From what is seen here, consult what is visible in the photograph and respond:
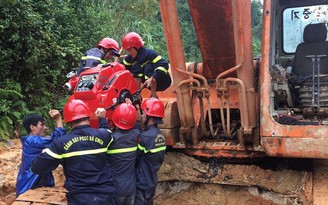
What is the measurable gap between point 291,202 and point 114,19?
11.3 metres

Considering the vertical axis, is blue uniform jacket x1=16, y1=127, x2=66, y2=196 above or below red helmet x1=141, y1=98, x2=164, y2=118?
below

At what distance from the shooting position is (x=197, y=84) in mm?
4059

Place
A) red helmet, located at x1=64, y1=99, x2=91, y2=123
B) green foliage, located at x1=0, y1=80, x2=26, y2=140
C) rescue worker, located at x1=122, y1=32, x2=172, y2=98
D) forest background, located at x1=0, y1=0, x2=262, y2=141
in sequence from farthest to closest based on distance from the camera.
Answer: forest background, located at x1=0, y1=0, x2=262, y2=141 → green foliage, located at x1=0, y1=80, x2=26, y2=140 → rescue worker, located at x1=122, y1=32, x2=172, y2=98 → red helmet, located at x1=64, y1=99, x2=91, y2=123

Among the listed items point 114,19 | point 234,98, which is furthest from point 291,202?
point 114,19

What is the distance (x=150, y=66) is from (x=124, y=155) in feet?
4.91

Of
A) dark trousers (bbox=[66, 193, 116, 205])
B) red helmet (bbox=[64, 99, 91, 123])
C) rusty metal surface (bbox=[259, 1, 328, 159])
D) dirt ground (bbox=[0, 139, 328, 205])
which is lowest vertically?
dirt ground (bbox=[0, 139, 328, 205])

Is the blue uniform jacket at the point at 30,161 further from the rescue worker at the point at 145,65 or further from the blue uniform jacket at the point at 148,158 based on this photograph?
the rescue worker at the point at 145,65

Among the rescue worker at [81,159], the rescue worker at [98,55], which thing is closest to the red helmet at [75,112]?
the rescue worker at [81,159]

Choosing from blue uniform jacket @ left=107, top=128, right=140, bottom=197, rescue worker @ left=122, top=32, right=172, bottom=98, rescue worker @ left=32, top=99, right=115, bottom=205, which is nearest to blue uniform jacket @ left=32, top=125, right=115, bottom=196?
rescue worker @ left=32, top=99, right=115, bottom=205

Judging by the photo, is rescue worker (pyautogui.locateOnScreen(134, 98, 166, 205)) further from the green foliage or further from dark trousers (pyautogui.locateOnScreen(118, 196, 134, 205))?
the green foliage

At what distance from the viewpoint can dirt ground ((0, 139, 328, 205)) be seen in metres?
3.95

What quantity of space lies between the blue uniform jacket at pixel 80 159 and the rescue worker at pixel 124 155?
Result: 18cm

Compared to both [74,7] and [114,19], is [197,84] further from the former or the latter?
[114,19]

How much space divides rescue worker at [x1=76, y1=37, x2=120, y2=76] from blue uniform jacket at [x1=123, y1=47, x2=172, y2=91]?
206 mm
